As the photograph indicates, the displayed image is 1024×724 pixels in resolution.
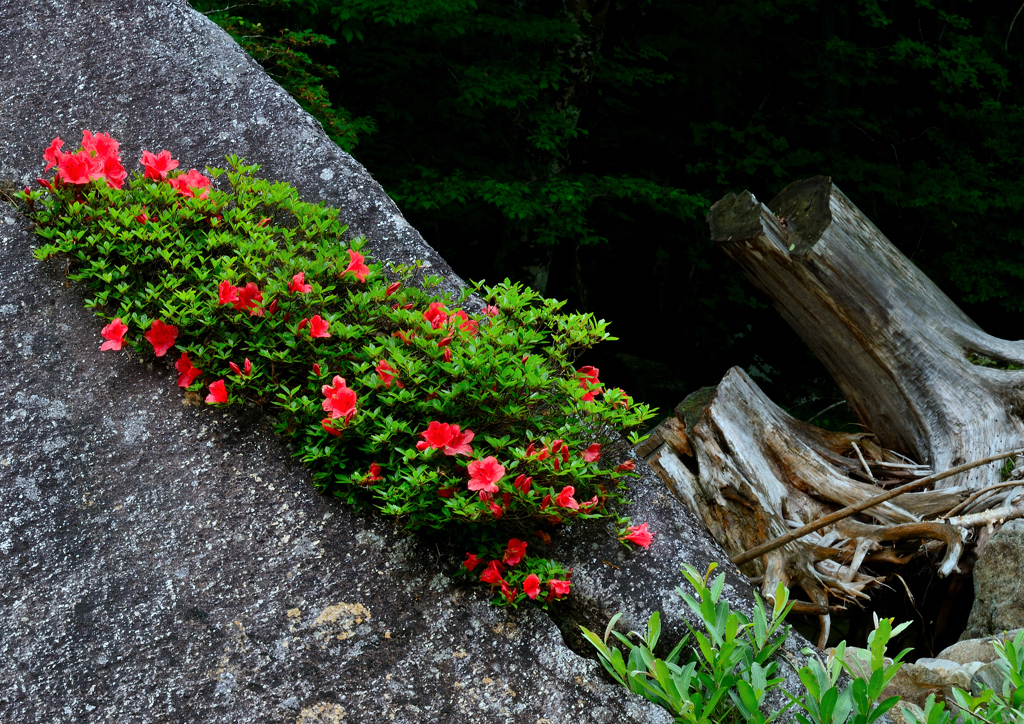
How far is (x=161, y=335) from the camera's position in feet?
6.77

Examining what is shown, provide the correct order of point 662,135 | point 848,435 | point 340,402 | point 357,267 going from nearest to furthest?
point 340,402
point 357,267
point 848,435
point 662,135

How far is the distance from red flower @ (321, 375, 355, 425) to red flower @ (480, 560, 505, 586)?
1.55 feet

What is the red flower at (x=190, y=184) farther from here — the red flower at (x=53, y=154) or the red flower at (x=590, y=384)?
the red flower at (x=590, y=384)

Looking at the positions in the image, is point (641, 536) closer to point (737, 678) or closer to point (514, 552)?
point (514, 552)

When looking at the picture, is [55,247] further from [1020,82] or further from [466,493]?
[1020,82]

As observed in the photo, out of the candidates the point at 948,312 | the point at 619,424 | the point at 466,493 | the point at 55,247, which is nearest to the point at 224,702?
the point at 466,493

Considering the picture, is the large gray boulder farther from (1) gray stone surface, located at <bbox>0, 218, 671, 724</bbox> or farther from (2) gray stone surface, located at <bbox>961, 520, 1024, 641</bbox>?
(2) gray stone surface, located at <bbox>961, 520, 1024, 641</bbox>

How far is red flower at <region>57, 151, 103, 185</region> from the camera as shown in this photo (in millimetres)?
2277

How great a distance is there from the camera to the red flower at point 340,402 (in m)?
1.80

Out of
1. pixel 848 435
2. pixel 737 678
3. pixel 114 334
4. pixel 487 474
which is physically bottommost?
pixel 848 435

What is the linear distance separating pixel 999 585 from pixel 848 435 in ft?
4.22

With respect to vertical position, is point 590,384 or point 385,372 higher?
point 590,384

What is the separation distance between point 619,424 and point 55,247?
1695mm

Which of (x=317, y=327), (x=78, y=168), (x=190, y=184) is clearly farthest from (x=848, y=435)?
(x=78, y=168)
